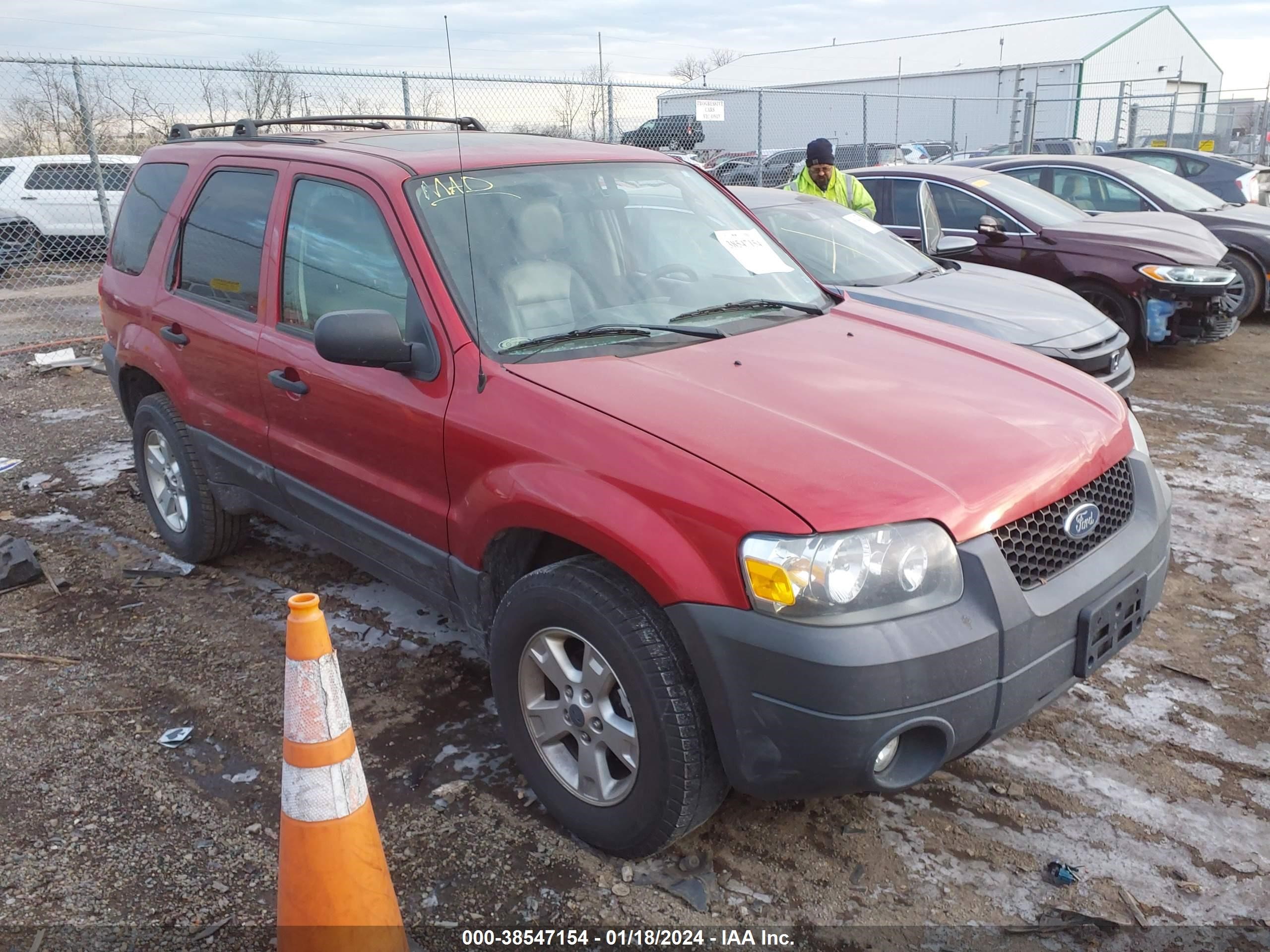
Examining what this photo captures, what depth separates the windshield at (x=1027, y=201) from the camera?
8.47 metres

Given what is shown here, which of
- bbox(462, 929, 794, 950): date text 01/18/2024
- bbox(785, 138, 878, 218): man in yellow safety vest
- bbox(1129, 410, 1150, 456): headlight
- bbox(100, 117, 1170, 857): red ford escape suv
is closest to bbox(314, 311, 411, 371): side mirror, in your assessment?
bbox(100, 117, 1170, 857): red ford escape suv

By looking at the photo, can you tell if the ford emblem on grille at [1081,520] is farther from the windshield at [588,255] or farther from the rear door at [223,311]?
the rear door at [223,311]

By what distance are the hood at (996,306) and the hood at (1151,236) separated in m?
1.77

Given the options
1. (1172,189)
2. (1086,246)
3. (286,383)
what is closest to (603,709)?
(286,383)

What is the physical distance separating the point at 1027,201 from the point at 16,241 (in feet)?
45.6

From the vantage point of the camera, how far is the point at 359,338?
8.96ft

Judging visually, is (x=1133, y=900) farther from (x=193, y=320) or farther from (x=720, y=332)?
(x=193, y=320)

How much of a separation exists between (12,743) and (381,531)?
1.43m

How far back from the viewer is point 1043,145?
2127 cm

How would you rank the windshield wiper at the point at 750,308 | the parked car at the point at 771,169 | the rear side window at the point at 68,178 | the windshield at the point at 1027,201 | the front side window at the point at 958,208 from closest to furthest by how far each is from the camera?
the windshield wiper at the point at 750,308 → the windshield at the point at 1027,201 → the front side window at the point at 958,208 → the rear side window at the point at 68,178 → the parked car at the point at 771,169

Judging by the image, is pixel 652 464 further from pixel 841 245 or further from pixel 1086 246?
pixel 1086 246

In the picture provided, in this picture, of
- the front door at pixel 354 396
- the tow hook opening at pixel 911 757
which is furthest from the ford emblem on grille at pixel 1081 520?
the front door at pixel 354 396

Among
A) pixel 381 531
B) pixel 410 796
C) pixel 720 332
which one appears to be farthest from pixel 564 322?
pixel 410 796

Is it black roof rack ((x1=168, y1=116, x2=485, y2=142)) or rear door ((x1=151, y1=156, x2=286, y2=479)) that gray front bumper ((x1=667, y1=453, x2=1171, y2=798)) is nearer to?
rear door ((x1=151, y1=156, x2=286, y2=479))
